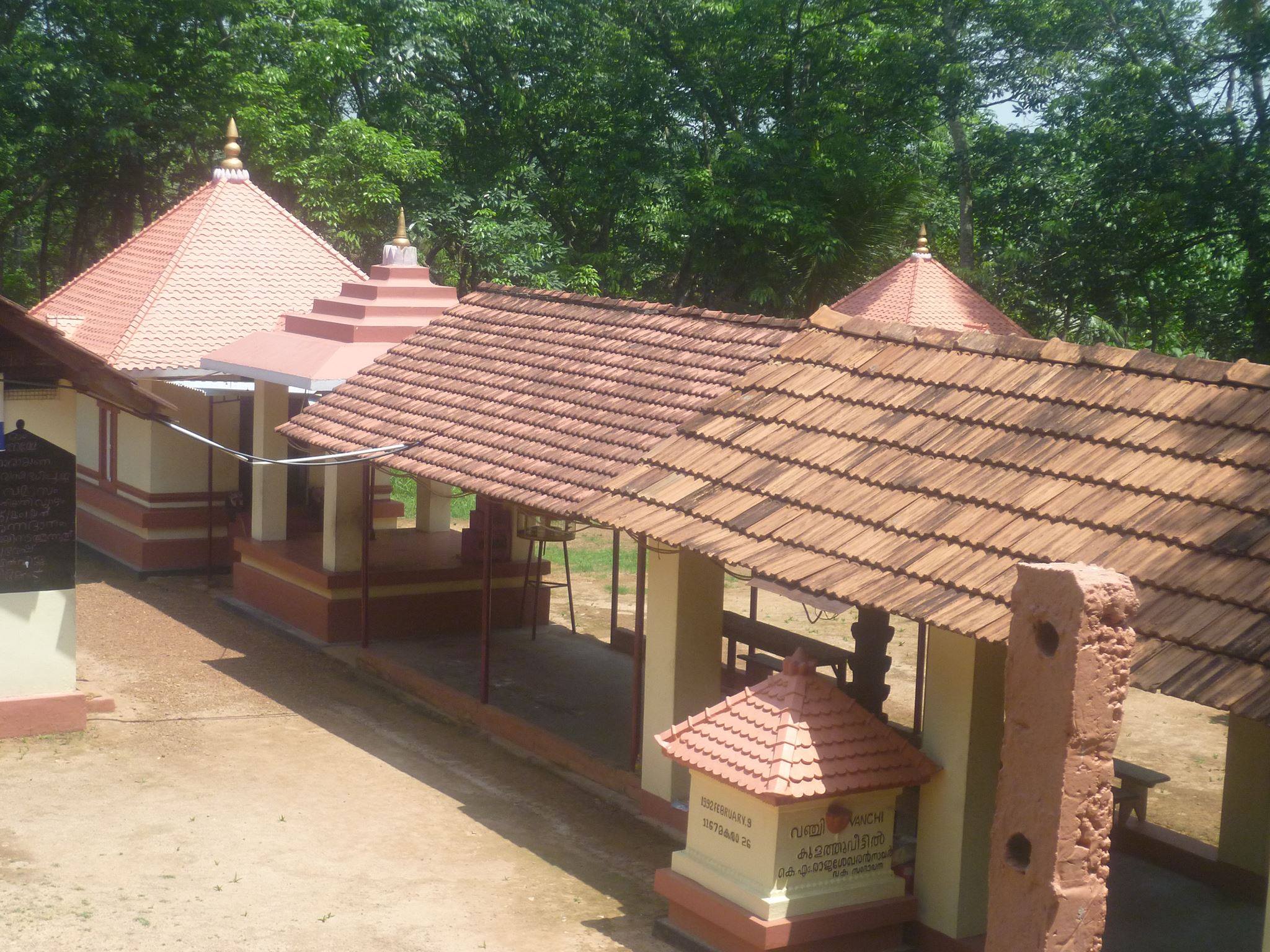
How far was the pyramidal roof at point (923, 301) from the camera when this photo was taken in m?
19.0

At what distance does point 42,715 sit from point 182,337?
679 cm

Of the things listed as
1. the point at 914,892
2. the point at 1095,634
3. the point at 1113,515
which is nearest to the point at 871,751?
the point at 914,892

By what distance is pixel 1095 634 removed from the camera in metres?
5.40

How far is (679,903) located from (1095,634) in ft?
10.6

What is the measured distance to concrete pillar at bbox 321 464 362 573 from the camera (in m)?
13.6

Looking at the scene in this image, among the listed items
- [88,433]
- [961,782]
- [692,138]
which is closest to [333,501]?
[88,433]

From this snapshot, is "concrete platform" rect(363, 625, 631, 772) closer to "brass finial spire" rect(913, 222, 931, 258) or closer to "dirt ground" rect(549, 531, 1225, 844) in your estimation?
"dirt ground" rect(549, 531, 1225, 844)

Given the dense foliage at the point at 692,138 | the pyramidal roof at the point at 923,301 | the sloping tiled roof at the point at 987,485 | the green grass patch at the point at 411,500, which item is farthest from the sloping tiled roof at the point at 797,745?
the dense foliage at the point at 692,138

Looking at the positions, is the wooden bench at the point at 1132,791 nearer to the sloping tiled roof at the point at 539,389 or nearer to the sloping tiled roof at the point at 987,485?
the sloping tiled roof at the point at 987,485

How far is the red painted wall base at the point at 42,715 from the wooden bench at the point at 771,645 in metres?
4.95

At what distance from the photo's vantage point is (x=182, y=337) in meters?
16.4

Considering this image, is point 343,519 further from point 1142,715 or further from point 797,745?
point 1142,715

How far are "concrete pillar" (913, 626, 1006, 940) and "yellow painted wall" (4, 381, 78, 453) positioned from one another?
21.8 ft

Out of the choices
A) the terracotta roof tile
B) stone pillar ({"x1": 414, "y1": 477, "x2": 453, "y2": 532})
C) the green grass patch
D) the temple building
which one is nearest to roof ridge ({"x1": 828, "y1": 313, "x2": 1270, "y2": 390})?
stone pillar ({"x1": 414, "y1": 477, "x2": 453, "y2": 532})
